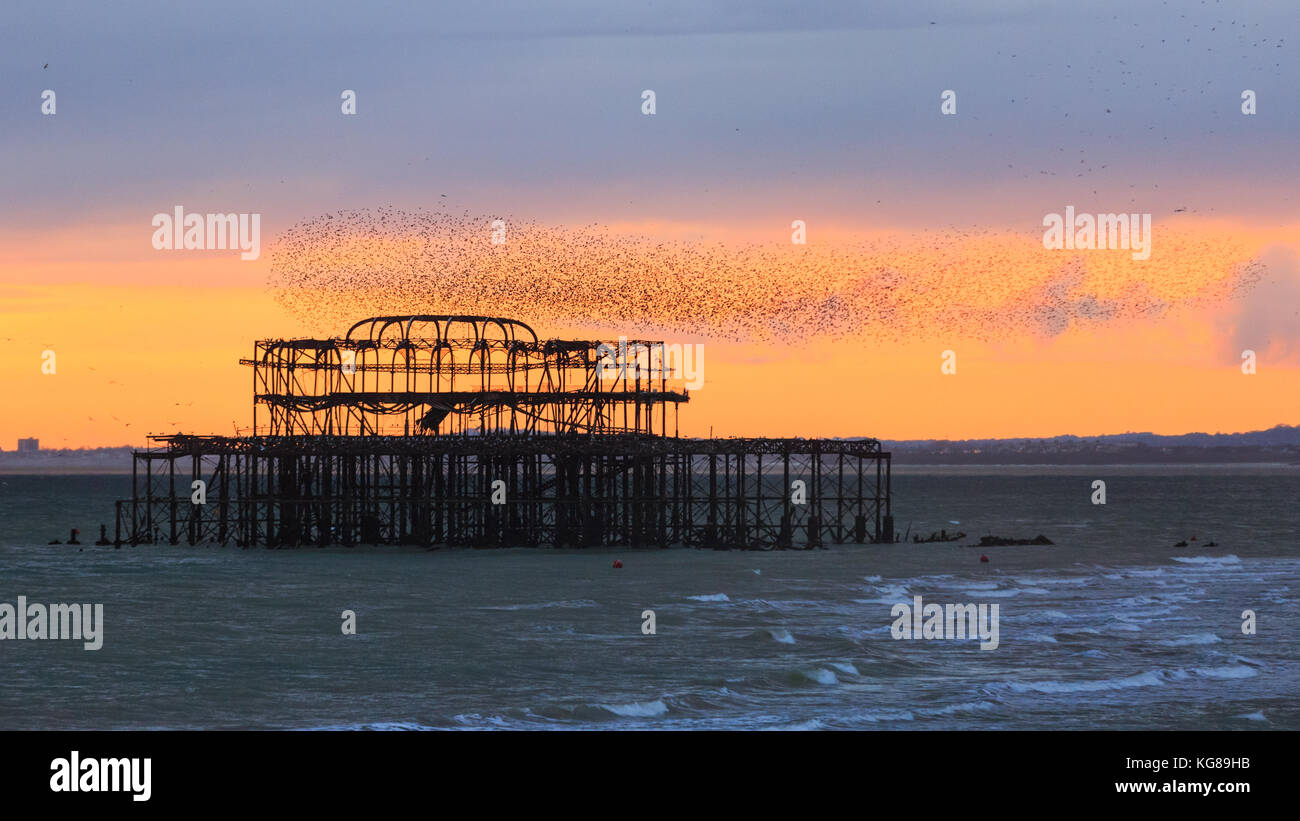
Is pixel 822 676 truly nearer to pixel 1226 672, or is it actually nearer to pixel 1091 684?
pixel 1091 684

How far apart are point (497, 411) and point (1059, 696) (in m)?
45.6

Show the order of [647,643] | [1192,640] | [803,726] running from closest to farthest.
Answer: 1. [803,726]
2. [647,643]
3. [1192,640]

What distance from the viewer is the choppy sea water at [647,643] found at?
30422mm

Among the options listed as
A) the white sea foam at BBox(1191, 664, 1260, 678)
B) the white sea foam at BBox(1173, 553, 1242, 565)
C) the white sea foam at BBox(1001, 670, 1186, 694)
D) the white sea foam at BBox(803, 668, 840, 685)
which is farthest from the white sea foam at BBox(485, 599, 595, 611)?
the white sea foam at BBox(1173, 553, 1242, 565)

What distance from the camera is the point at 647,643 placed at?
39469 mm

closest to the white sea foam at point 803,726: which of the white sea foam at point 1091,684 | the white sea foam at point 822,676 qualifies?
the white sea foam at point 822,676

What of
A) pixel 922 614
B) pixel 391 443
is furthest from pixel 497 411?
pixel 922 614

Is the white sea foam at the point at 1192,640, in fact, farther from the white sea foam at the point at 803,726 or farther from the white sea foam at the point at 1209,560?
the white sea foam at the point at 1209,560

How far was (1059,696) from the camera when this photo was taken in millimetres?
31938

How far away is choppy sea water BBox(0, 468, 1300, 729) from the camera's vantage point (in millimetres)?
30422

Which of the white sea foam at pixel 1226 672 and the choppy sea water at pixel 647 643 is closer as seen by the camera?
the choppy sea water at pixel 647 643

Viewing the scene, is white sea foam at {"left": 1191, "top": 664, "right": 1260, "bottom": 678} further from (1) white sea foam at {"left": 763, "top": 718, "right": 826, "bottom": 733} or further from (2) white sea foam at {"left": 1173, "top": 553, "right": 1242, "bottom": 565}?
(2) white sea foam at {"left": 1173, "top": 553, "right": 1242, "bottom": 565}

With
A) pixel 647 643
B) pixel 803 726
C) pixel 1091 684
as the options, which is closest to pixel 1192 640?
pixel 1091 684
